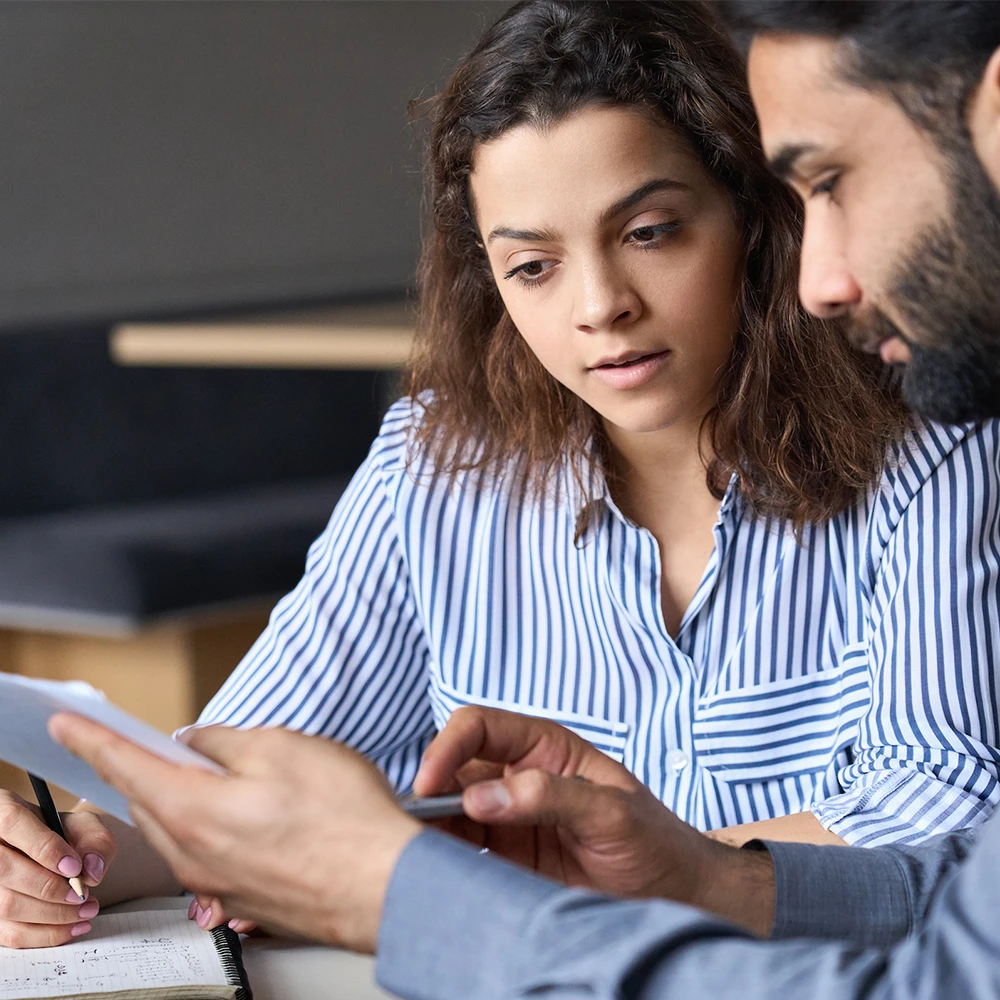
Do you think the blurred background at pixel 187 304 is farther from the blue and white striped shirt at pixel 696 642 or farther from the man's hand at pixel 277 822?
the man's hand at pixel 277 822

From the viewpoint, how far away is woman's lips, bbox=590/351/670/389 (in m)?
1.18

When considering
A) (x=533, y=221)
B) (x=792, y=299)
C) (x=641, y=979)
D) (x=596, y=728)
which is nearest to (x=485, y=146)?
(x=533, y=221)

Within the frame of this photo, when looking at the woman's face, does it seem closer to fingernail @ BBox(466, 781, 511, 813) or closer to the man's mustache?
the man's mustache

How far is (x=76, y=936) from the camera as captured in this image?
955mm

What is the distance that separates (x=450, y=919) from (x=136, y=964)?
32cm

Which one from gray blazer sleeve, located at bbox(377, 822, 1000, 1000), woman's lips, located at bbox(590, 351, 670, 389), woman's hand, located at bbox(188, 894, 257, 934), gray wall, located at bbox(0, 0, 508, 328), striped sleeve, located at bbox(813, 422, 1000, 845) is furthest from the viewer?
gray wall, located at bbox(0, 0, 508, 328)

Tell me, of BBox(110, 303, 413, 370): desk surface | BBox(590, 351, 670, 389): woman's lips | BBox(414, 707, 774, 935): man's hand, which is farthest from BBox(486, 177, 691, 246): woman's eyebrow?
BBox(110, 303, 413, 370): desk surface

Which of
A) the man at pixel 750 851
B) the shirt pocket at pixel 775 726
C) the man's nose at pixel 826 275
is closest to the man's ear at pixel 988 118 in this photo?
the man at pixel 750 851

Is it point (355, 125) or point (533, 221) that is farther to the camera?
point (355, 125)

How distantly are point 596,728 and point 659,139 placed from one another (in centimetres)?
52

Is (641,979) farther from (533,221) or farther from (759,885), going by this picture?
(533,221)

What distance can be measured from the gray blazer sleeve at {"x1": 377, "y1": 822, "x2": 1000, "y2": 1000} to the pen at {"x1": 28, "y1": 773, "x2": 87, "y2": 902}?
0.39 meters

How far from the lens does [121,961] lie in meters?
0.90

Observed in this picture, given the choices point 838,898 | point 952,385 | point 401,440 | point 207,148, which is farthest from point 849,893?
point 207,148
